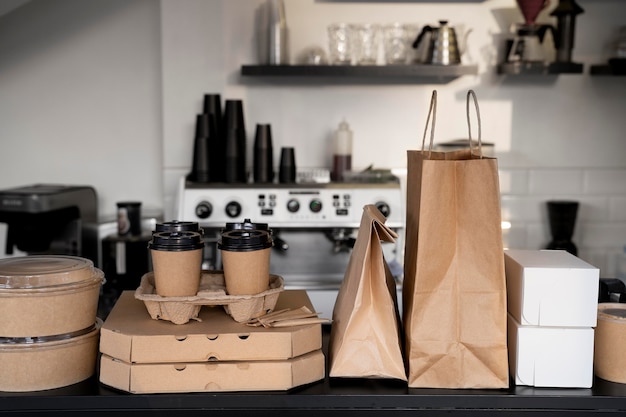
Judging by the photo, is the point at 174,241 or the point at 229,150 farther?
the point at 229,150

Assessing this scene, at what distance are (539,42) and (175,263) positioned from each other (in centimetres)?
257

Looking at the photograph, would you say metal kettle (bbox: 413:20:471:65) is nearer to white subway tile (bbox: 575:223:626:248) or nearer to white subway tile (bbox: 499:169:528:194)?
white subway tile (bbox: 499:169:528:194)

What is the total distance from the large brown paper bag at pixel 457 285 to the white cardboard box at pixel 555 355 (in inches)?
1.5

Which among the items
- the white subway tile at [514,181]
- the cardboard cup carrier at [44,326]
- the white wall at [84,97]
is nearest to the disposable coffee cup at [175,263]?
the cardboard cup carrier at [44,326]

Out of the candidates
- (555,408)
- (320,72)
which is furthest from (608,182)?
(555,408)

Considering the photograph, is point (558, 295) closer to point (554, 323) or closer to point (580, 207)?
point (554, 323)

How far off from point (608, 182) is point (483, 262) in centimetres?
255

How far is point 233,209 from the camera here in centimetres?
326

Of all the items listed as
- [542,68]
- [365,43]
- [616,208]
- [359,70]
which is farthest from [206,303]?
[616,208]

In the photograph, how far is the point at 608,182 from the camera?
3715mm

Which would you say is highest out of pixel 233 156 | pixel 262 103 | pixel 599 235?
pixel 262 103

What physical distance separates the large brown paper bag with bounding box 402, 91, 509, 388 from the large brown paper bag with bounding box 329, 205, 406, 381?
4 cm

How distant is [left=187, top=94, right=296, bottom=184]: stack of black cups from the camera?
3322mm

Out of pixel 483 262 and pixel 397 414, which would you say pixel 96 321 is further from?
pixel 483 262
